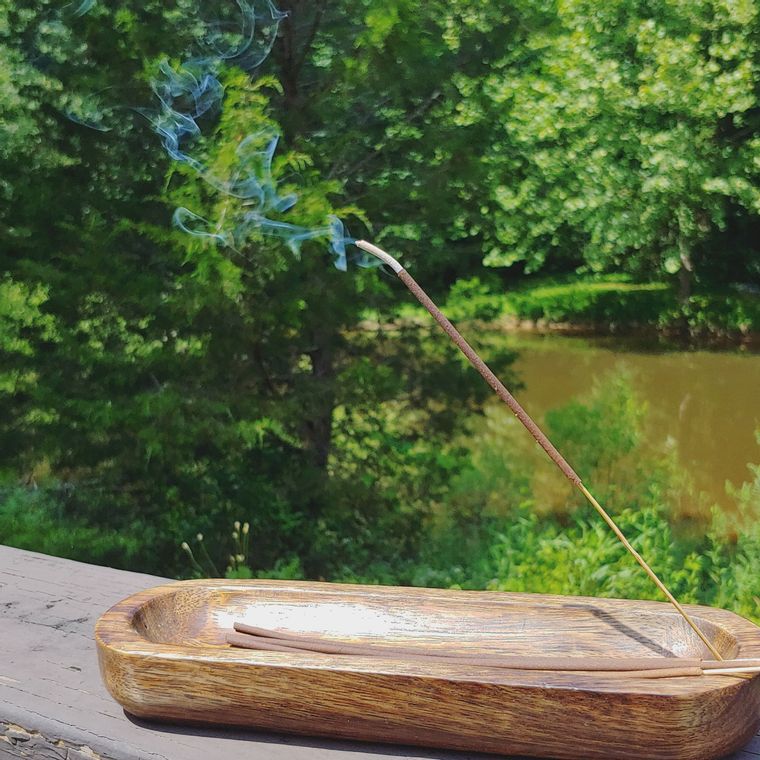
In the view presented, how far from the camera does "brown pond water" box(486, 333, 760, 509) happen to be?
24.8 ft

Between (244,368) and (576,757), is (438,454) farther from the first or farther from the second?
(576,757)

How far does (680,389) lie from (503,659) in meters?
8.48

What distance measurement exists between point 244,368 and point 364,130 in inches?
48.4

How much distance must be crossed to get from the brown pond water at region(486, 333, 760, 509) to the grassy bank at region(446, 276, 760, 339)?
38 cm

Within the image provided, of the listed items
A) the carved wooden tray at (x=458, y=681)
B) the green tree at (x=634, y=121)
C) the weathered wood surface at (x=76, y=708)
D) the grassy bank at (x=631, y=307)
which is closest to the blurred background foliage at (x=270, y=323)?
the weathered wood surface at (x=76, y=708)

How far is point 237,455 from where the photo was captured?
464cm

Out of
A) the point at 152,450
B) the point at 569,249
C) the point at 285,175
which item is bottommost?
the point at 569,249

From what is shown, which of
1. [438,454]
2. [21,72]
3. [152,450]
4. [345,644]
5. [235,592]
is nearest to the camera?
[345,644]

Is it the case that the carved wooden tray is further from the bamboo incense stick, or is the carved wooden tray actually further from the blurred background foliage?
the blurred background foliage

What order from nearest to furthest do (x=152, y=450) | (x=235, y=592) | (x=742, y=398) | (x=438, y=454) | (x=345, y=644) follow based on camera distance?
(x=345, y=644), (x=235, y=592), (x=152, y=450), (x=438, y=454), (x=742, y=398)

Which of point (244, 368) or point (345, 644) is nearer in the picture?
point (345, 644)

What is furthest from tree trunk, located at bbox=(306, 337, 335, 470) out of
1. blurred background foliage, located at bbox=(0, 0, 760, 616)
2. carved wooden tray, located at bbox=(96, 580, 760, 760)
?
carved wooden tray, located at bbox=(96, 580, 760, 760)

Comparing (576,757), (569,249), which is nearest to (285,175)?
(576,757)

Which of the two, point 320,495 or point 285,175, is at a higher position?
point 285,175
